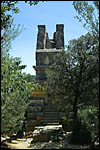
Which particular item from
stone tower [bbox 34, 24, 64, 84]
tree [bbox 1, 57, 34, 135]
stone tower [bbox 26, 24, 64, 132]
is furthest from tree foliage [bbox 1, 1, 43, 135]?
stone tower [bbox 34, 24, 64, 84]

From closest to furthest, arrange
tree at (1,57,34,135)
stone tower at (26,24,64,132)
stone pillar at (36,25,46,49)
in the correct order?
tree at (1,57,34,135) → stone tower at (26,24,64,132) → stone pillar at (36,25,46,49)

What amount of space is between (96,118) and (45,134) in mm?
2799

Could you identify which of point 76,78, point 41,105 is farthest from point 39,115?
point 76,78

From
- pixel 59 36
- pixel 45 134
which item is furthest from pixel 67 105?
pixel 59 36

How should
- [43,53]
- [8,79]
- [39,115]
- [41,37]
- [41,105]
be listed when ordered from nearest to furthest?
[8,79]
[39,115]
[41,105]
[43,53]
[41,37]

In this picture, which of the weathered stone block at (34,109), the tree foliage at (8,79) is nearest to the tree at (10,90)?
the tree foliage at (8,79)

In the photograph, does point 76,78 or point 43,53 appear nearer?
point 76,78

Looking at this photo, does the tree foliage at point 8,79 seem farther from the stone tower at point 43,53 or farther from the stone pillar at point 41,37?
the stone pillar at point 41,37

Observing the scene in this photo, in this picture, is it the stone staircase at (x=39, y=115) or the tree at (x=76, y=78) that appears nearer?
the tree at (x=76, y=78)

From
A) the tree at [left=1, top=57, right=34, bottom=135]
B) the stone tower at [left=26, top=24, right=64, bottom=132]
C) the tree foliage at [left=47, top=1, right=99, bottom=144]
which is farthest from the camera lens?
the stone tower at [left=26, top=24, right=64, bottom=132]

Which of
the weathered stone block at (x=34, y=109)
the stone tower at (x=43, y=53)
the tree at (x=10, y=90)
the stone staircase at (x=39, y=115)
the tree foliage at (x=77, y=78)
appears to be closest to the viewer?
the tree at (x=10, y=90)

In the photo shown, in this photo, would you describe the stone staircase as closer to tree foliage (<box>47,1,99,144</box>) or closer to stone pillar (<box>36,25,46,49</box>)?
tree foliage (<box>47,1,99,144</box>)

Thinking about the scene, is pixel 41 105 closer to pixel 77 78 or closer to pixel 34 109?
pixel 34 109

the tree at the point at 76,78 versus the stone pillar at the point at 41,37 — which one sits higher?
the stone pillar at the point at 41,37
